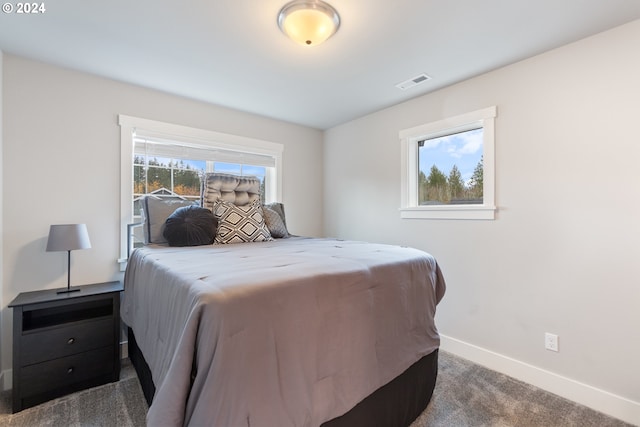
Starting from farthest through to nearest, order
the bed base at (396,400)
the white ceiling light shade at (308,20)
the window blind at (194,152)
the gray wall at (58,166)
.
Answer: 1. the window blind at (194,152)
2. the gray wall at (58,166)
3. the white ceiling light shade at (308,20)
4. the bed base at (396,400)

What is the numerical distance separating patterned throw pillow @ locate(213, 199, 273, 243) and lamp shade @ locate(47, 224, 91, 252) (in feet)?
3.00

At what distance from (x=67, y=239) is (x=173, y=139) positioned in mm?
1281

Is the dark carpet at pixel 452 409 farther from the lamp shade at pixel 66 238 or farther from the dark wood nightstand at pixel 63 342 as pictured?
the lamp shade at pixel 66 238

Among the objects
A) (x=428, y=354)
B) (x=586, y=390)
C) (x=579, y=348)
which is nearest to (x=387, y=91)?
(x=428, y=354)

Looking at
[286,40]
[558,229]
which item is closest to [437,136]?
[558,229]

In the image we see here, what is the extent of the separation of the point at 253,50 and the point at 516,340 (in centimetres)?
290

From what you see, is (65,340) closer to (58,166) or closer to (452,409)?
(58,166)

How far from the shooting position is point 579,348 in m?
1.93

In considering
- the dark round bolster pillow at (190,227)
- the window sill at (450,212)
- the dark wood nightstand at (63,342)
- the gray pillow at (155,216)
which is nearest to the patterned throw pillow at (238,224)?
the dark round bolster pillow at (190,227)

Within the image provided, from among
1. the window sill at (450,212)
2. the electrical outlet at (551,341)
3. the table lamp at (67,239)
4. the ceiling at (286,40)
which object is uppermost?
the ceiling at (286,40)

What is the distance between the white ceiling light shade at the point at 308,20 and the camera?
1575mm

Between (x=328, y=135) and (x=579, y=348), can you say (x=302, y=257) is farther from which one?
(x=328, y=135)

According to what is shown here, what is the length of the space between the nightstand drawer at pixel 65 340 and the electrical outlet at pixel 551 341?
3083 mm

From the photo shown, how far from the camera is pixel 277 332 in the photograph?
99cm
